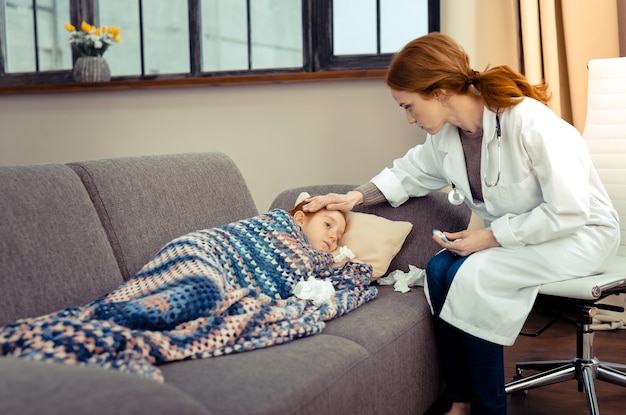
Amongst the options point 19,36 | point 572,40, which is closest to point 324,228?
point 572,40

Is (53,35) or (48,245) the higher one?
(53,35)

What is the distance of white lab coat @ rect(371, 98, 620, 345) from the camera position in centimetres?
193

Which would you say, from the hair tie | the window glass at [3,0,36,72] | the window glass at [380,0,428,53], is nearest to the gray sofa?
the hair tie

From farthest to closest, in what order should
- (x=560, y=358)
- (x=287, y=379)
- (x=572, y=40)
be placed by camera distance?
(x=572, y=40)
(x=560, y=358)
(x=287, y=379)

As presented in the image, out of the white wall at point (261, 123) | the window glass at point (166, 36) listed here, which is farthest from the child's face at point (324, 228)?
the window glass at point (166, 36)

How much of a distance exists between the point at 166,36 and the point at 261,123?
0.74 m

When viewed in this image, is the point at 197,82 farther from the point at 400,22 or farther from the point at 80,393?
the point at 80,393

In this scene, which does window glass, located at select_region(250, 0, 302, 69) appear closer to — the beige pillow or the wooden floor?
the beige pillow

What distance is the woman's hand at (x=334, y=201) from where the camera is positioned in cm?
229

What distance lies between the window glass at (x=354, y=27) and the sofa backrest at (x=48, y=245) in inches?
78.9

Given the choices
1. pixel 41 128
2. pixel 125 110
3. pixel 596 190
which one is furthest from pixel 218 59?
pixel 596 190

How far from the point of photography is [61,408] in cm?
89

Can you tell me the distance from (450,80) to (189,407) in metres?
1.32

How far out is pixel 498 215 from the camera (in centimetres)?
217
